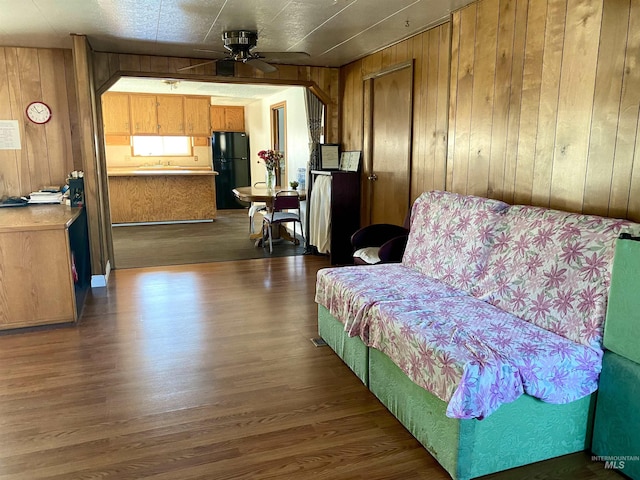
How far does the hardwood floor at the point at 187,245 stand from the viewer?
5701 mm

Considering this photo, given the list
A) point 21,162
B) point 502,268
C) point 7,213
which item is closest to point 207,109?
point 21,162

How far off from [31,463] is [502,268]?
2387 mm

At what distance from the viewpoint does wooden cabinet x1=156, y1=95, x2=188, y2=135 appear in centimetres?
845

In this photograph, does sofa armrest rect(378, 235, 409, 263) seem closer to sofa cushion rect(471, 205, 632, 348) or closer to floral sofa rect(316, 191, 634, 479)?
floral sofa rect(316, 191, 634, 479)

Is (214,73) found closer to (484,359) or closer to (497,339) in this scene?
(497,339)

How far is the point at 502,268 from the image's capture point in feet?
8.15

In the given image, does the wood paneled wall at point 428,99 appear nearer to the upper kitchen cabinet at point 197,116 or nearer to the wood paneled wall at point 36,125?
the wood paneled wall at point 36,125

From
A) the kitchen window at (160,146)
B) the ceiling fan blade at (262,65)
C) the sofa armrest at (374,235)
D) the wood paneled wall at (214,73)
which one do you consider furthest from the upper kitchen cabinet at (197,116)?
the sofa armrest at (374,235)

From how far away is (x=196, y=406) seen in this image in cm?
245

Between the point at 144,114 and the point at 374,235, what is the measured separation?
6.00 metres

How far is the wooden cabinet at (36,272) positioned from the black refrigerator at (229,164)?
20.8 feet

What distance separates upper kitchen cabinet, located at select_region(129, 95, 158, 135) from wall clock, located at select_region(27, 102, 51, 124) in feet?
12.6

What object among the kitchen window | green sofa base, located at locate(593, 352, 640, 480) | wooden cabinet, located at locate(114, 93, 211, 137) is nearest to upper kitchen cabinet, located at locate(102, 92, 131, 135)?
wooden cabinet, located at locate(114, 93, 211, 137)

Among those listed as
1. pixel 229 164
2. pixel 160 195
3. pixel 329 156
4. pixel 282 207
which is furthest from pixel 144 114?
pixel 329 156
